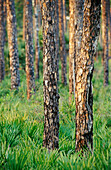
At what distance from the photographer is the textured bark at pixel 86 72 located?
4.06 metres

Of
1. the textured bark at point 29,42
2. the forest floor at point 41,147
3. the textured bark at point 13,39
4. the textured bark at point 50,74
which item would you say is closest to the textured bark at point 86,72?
the forest floor at point 41,147

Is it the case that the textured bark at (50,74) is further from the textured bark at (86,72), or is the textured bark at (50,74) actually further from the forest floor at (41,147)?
the textured bark at (86,72)

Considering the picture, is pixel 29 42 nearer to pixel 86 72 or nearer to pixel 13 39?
pixel 13 39

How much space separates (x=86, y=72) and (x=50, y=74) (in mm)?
1016

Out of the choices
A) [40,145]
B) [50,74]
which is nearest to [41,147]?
[40,145]

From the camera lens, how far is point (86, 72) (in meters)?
4.15

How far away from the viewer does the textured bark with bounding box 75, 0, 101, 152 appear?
4.06m

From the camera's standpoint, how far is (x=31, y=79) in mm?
11625

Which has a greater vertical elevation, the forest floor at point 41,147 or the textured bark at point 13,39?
the textured bark at point 13,39

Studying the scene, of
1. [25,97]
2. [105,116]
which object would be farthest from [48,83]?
[25,97]

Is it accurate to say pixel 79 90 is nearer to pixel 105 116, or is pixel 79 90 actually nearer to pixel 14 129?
pixel 14 129

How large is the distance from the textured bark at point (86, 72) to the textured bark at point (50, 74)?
29.5 inches

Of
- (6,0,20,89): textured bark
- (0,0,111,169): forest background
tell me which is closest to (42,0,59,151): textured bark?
(0,0,111,169): forest background

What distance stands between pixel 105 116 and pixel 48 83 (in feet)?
11.5
